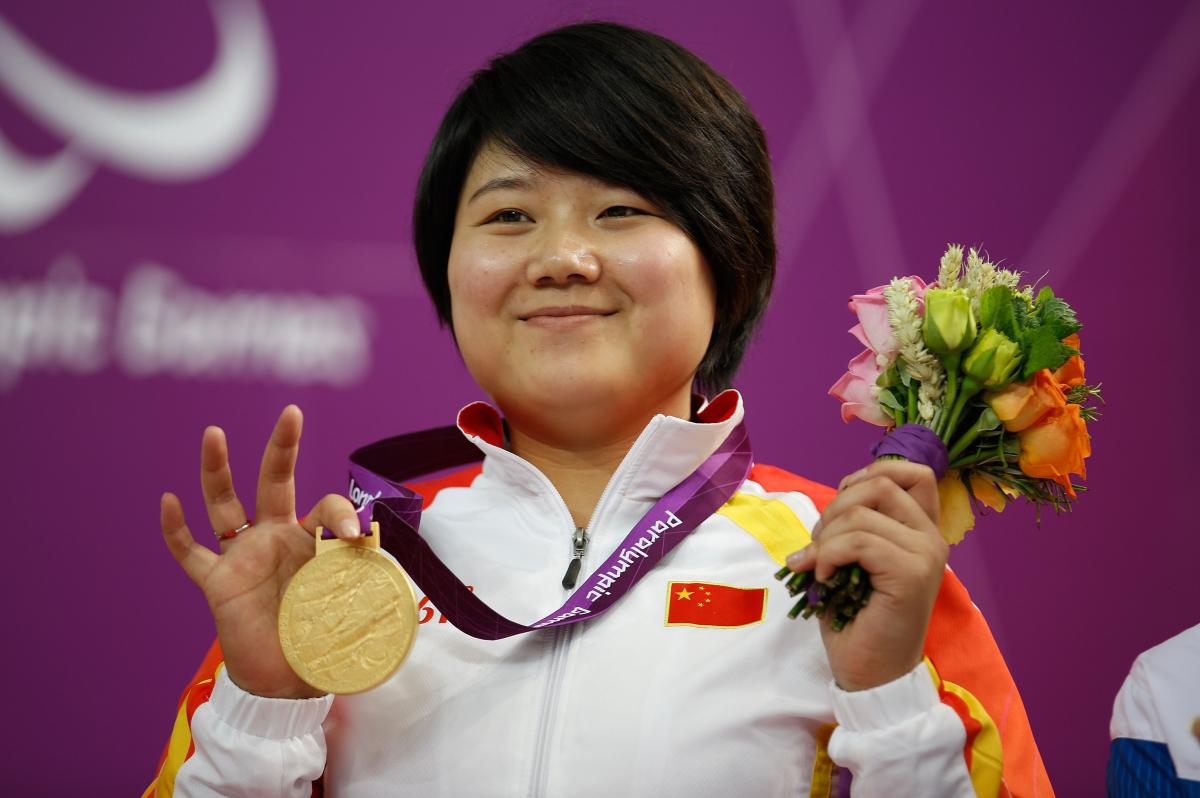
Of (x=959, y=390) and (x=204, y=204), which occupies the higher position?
(x=959, y=390)

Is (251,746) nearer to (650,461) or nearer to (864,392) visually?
(650,461)

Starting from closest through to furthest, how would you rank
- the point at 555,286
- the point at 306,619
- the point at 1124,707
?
the point at 1124,707
the point at 306,619
the point at 555,286

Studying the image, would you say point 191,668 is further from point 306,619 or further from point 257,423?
point 306,619

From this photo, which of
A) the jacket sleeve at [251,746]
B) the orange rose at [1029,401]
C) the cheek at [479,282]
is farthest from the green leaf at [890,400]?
the jacket sleeve at [251,746]

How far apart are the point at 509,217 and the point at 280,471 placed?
445mm

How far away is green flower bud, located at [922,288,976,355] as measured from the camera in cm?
139

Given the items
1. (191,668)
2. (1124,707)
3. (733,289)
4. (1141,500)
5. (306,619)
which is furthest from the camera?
(1141,500)

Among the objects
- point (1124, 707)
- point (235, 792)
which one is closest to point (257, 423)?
point (235, 792)

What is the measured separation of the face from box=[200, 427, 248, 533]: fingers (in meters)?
0.35

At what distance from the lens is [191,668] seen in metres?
2.53

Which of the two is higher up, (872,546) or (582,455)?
(872,546)

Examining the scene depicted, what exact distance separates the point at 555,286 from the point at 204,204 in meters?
1.22

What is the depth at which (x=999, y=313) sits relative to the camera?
142 cm

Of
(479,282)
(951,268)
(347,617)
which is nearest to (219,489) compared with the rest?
(347,617)
